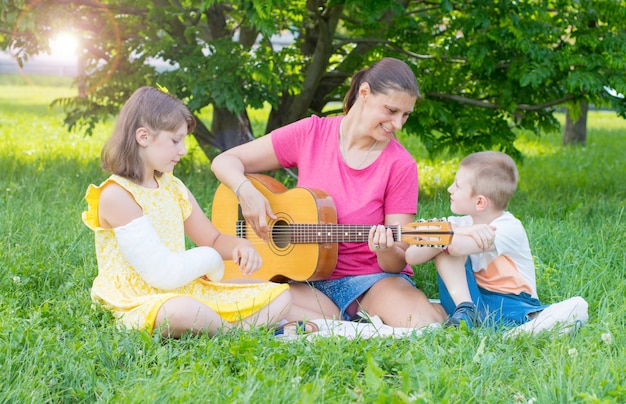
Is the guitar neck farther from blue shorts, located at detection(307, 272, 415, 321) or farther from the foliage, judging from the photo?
the foliage

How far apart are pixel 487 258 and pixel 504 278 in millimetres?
124

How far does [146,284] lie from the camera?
326 centimetres

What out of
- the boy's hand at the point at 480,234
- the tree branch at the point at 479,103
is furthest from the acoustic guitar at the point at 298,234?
the tree branch at the point at 479,103

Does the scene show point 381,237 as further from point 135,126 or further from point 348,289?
point 135,126

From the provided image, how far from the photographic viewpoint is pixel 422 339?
3006 mm

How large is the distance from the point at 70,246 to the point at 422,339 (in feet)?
7.11

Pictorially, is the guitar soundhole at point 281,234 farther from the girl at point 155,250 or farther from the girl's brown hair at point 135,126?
the girl's brown hair at point 135,126

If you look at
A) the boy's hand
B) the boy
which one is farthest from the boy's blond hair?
the boy's hand

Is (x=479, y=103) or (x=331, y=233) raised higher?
(x=479, y=103)

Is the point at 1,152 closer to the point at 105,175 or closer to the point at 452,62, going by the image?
the point at 105,175

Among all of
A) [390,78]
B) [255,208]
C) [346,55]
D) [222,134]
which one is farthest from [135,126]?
[346,55]

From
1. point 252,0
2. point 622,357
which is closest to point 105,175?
point 252,0

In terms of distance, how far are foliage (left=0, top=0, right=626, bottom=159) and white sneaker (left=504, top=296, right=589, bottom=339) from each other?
2501mm

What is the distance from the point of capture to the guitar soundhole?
3.82 m
